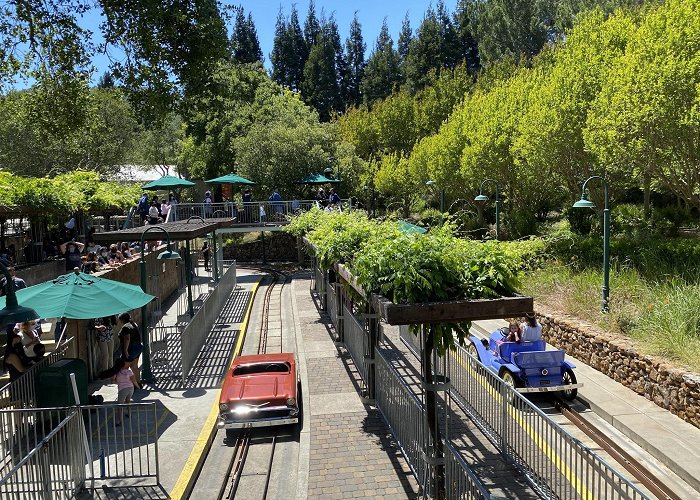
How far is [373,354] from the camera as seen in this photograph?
37.4ft

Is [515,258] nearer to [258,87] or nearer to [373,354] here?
[373,354]

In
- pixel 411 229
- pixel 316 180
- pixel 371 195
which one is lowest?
pixel 411 229

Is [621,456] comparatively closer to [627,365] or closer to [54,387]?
[627,365]

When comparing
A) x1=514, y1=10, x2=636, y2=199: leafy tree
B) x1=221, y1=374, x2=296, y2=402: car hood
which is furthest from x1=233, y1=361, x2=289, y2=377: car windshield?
x1=514, y1=10, x2=636, y2=199: leafy tree

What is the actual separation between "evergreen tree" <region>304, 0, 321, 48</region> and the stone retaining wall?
8390cm

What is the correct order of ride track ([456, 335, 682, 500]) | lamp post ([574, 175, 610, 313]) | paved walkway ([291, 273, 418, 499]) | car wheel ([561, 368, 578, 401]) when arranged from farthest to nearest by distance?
1. lamp post ([574, 175, 610, 313])
2. car wheel ([561, 368, 578, 401])
3. paved walkway ([291, 273, 418, 499])
4. ride track ([456, 335, 682, 500])

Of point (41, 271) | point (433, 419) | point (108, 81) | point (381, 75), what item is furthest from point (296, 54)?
point (433, 419)

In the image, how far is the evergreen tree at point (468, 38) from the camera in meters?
76.3

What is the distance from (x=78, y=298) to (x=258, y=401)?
364cm

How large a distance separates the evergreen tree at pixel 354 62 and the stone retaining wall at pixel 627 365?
238 feet

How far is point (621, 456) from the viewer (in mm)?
9453

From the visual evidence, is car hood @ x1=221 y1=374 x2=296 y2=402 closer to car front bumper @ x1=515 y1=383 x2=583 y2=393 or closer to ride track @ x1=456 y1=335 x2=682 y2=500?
ride track @ x1=456 y1=335 x2=682 y2=500

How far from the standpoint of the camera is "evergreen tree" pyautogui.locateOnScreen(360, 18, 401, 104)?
77812mm

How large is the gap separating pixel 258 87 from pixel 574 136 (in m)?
34.7
